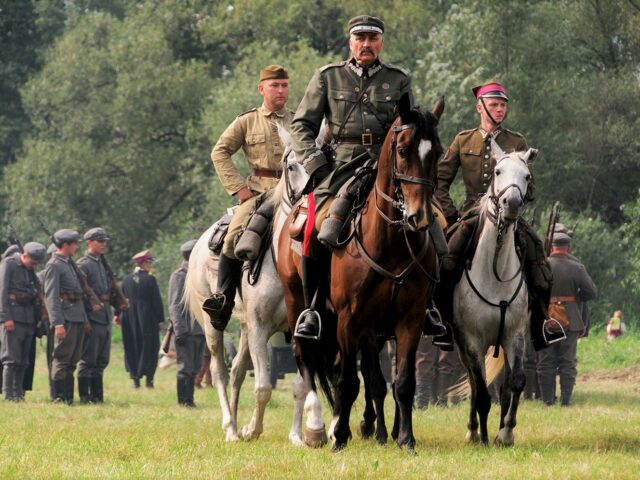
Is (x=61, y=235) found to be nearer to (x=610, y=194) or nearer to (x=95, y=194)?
(x=610, y=194)

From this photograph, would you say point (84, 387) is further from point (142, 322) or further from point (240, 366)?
point (240, 366)

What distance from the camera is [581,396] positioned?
2094 cm

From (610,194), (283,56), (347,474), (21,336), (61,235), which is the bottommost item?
(347,474)

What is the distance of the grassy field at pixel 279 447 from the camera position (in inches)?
384

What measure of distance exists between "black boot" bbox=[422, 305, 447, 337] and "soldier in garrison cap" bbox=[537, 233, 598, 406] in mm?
8122

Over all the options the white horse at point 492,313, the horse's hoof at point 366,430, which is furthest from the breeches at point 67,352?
the white horse at point 492,313

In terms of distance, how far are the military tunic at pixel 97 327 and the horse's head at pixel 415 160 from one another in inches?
421

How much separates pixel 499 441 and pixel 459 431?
1.57m

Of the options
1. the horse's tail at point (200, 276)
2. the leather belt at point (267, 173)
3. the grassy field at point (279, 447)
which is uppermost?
the leather belt at point (267, 173)

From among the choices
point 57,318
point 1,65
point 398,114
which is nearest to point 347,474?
point 398,114

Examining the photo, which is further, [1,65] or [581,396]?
[1,65]

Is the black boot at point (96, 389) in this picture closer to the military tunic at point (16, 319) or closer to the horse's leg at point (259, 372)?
the military tunic at point (16, 319)

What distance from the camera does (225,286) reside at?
13.2m

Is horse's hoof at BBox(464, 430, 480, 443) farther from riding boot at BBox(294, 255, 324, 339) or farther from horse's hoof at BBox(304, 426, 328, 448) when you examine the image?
riding boot at BBox(294, 255, 324, 339)
